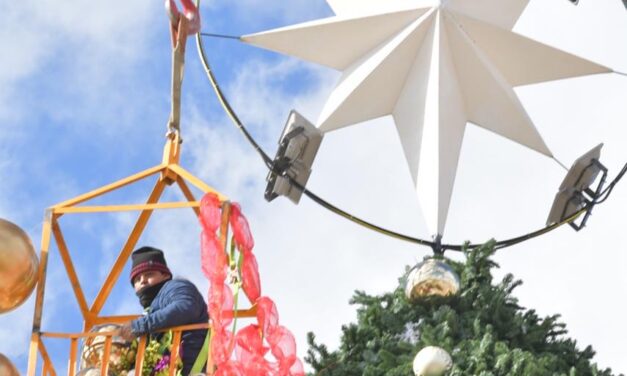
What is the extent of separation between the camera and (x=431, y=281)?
10336 mm

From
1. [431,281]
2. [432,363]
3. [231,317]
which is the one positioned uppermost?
[431,281]

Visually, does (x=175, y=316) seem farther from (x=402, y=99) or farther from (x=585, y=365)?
(x=402, y=99)

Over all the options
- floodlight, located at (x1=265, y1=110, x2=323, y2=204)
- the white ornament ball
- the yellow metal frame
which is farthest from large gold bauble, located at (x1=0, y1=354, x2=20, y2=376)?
floodlight, located at (x1=265, y1=110, x2=323, y2=204)

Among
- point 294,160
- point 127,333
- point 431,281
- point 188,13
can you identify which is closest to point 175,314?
point 127,333

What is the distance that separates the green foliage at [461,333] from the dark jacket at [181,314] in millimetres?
908

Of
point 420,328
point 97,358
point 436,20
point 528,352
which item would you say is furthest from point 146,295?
point 436,20

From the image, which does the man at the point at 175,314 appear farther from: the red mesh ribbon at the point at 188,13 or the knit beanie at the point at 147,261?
the red mesh ribbon at the point at 188,13

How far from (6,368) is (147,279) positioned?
130 centimetres

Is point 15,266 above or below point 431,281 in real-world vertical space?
above

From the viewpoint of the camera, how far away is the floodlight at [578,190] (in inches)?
487

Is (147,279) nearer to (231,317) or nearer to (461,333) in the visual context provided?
(231,317)

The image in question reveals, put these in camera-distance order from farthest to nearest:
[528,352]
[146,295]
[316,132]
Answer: [316,132] → [146,295] → [528,352]

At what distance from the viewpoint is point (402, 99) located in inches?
491

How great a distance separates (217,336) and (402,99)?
3.79 meters
